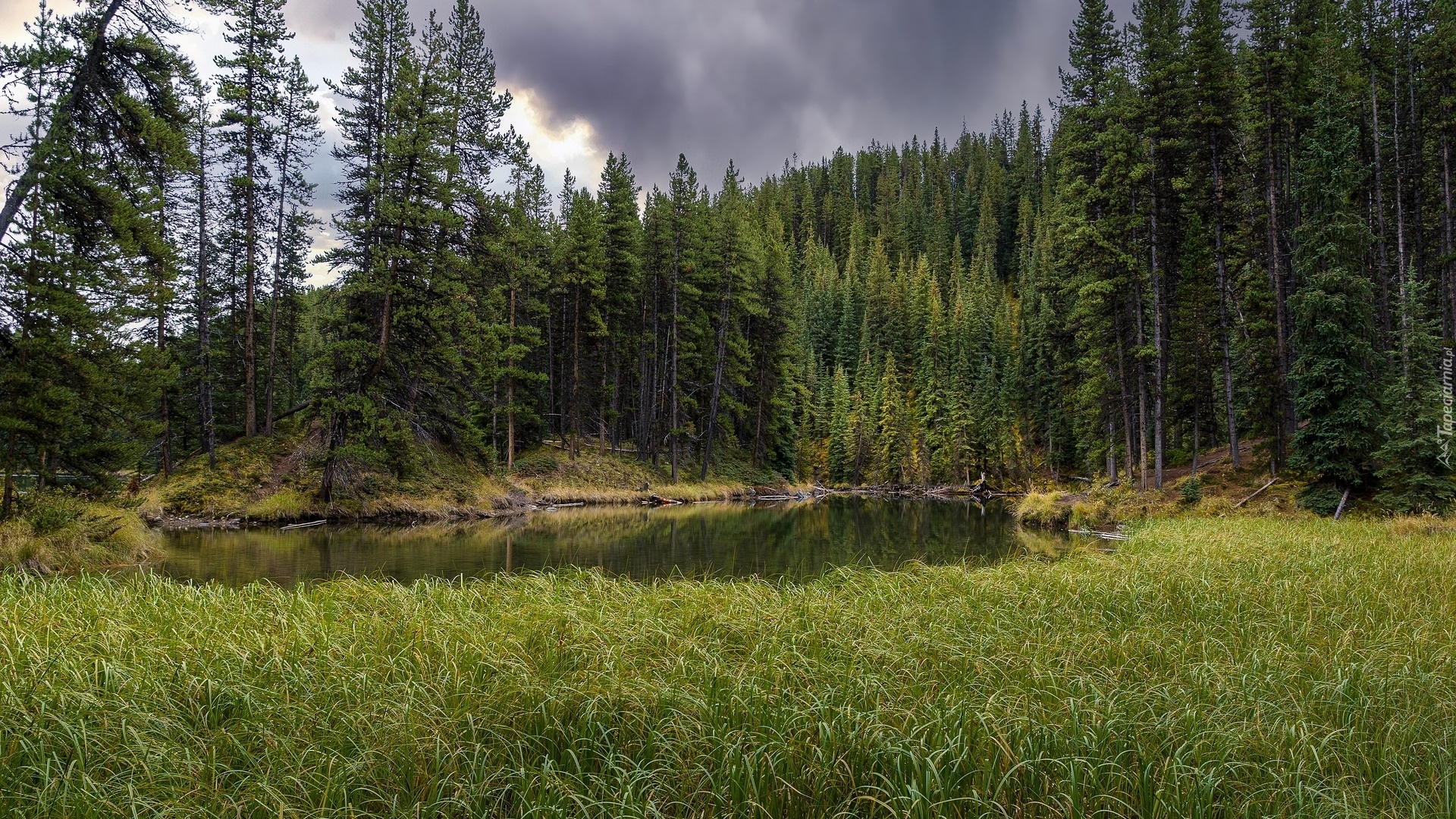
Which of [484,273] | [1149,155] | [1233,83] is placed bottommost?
[484,273]

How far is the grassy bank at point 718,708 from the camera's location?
332 centimetres

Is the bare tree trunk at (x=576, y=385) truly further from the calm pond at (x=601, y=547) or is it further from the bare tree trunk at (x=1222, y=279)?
the bare tree trunk at (x=1222, y=279)

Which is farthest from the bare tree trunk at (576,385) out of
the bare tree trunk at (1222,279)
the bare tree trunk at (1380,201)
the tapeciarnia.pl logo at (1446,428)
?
the bare tree trunk at (1380,201)

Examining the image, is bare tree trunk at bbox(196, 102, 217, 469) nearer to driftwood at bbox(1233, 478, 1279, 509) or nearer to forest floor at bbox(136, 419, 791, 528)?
forest floor at bbox(136, 419, 791, 528)

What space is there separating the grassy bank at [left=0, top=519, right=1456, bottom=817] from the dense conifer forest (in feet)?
25.3

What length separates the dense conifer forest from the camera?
38.4 feet

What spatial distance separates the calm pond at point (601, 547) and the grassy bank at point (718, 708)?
3950 mm

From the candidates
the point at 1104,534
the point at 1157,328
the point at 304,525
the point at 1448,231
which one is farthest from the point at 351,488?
the point at 1448,231

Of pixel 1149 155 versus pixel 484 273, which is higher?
pixel 1149 155

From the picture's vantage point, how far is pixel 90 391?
1193 cm

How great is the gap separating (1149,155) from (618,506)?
25.7 meters

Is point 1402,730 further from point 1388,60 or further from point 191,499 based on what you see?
point 1388,60

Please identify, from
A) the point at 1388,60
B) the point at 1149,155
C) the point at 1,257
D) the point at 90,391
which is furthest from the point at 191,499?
the point at 1388,60

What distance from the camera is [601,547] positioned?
17.8 metres
